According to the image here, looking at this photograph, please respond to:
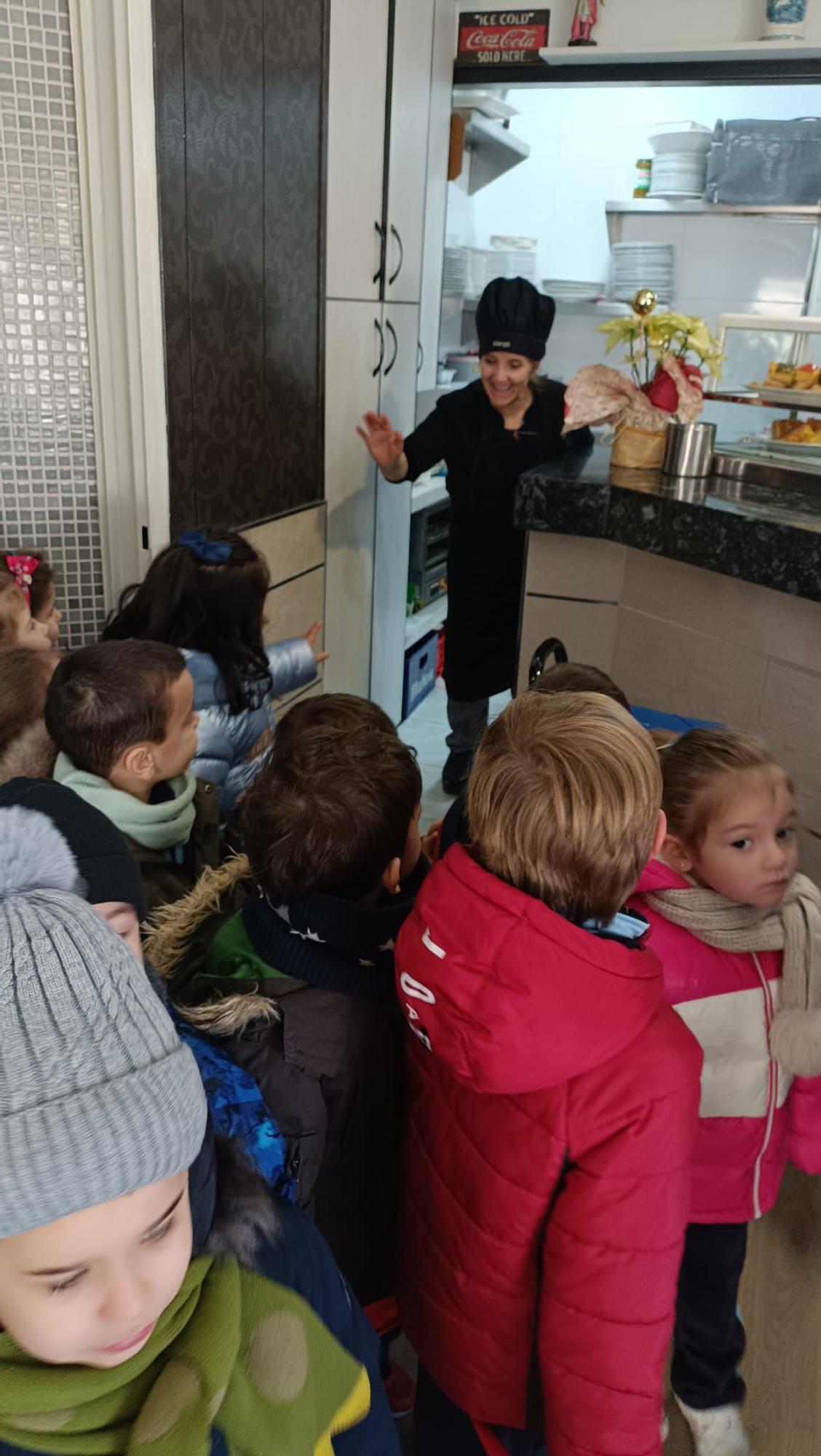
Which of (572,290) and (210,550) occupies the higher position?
(572,290)

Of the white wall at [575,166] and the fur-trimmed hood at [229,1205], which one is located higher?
the white wall at [575,166]

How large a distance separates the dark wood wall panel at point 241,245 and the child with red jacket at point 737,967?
1.23m

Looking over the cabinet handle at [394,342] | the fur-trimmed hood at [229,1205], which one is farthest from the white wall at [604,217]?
the fur-trimmed hood at [229,1205]

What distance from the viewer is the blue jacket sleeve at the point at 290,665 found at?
2049mm

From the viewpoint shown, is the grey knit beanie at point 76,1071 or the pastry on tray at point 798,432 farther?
the pastry on tray at point 798,432

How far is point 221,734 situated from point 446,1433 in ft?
3.38

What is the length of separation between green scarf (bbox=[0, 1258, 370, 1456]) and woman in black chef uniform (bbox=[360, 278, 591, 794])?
2.05 meters

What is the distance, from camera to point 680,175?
12.0 feet

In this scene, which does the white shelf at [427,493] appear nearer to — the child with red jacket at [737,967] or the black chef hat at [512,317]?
→ the black chef hat at [512,317]

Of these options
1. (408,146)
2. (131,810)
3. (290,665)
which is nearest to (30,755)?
(131,810)

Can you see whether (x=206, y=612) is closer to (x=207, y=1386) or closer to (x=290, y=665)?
(x=290, y=665)

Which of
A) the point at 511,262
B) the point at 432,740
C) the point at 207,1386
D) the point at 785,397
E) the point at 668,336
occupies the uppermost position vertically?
the point at 511,262

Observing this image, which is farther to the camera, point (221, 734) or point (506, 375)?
point (506, 375)

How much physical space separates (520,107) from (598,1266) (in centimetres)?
443
